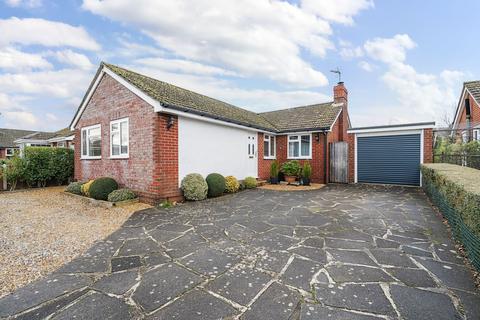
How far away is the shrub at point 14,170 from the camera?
10641 mm

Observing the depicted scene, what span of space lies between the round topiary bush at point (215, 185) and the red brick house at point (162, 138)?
456 millimetres

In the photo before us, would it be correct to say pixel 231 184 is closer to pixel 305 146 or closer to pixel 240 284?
pixel 305 146

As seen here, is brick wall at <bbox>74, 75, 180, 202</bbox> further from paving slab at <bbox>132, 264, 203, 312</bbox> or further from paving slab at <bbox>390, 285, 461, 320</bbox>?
paving slab at <bbox>390, 285, 461, 320</bbox>

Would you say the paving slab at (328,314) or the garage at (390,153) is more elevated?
the garage at (390,153)

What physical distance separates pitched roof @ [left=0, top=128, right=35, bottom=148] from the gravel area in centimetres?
2959

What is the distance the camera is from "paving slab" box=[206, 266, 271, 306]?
242cm

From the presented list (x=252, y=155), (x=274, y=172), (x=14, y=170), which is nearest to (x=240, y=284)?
(x=252, y=155)

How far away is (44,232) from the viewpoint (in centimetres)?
478

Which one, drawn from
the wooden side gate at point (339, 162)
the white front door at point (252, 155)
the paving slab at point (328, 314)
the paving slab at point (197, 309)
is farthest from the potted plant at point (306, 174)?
the paving slab at point (197, 309)

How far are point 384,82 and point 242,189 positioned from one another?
40.6ft

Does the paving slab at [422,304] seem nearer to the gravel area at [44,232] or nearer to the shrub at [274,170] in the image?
the gravel area at [44,232]

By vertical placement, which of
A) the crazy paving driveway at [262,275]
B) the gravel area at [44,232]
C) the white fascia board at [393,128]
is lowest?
the gravel area at [44,232]

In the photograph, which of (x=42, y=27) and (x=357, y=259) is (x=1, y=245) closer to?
(x=357, y=259)

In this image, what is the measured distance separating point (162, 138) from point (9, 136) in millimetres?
37147
